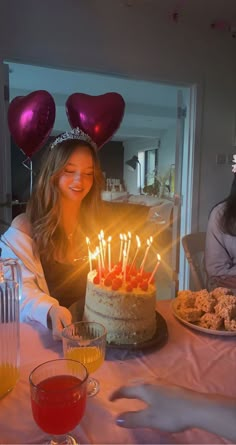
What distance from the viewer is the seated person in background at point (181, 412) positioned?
55 centimetres

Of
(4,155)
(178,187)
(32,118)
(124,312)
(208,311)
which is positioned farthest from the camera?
(178,187)

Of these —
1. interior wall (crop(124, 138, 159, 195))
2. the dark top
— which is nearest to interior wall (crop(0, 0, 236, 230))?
the dark top

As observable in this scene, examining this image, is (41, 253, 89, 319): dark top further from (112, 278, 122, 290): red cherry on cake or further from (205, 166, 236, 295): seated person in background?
(205, 166, 236, 295): seated person in background

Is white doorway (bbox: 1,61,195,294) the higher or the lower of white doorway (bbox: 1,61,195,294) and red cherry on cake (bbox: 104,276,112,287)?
the higher

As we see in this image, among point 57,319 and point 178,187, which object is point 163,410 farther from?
point 178,187

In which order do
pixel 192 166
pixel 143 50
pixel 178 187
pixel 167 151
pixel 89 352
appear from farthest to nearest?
pixel 167 151
pixel 178 187
pixel 192 166
pixel 143 50
pixel 89 352

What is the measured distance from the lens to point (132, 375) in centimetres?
78

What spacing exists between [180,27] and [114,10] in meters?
0.61

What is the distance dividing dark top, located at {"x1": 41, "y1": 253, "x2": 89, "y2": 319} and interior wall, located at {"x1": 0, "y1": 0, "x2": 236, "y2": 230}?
5.59ft

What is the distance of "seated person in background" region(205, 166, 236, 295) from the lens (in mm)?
1799

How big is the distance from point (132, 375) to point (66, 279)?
0.79 metres

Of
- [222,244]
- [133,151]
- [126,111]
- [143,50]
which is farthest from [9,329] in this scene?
[133,151]

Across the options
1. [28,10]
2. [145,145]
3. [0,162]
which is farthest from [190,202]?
[145,145]

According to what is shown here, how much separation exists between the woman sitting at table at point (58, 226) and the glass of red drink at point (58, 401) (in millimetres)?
644
